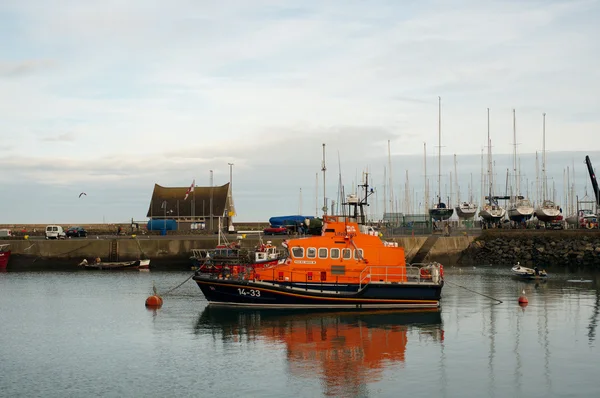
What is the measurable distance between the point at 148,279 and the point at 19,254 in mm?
16237

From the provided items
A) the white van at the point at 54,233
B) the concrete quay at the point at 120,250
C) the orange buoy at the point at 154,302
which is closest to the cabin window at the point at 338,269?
the orange buoy at the point at 154,302

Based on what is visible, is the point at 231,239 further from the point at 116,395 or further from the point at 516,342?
the point at 116,395

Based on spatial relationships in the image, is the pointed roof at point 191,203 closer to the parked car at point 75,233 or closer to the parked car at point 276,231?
the parked car at point 75,233

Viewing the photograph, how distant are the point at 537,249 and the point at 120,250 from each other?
1416 inches

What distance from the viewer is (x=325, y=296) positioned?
3378cm

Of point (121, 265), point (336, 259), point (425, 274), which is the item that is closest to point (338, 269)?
point (336, 259)

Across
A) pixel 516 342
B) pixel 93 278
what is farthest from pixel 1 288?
pixel 516 342

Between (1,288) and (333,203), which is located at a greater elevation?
(333,203)

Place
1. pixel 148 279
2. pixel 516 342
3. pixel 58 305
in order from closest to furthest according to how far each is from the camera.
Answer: pixel 516 342
pixel 58 305
pixel 148 279

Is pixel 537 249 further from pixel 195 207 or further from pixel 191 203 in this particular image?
pixel 191 203

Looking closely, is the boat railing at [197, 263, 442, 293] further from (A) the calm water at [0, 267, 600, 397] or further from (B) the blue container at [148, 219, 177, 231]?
(B) the blue container at [148, 219, 177, 231]

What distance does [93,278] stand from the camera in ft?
171

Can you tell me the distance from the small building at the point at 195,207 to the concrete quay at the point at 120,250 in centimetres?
2255

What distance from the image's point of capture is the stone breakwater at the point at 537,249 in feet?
206
